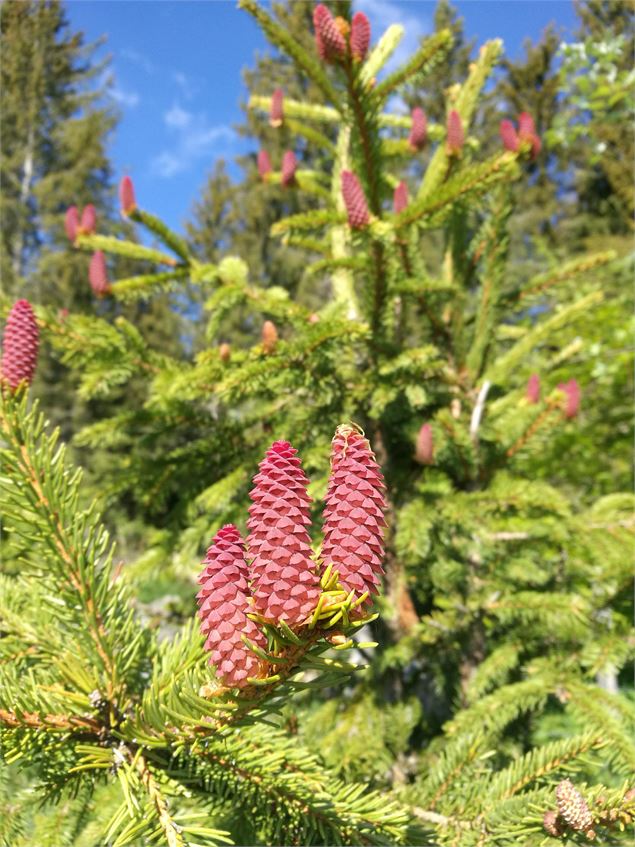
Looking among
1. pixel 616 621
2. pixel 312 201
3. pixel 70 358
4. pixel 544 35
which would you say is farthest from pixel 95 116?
pixel 616 621

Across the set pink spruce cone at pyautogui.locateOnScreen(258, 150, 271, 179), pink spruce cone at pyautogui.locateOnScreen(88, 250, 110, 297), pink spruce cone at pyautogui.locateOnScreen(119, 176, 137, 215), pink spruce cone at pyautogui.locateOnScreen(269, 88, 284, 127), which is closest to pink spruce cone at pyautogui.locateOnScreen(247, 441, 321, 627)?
pink spruce cone at pyautogui.locateOnScreen(88, 250, 110, 297)

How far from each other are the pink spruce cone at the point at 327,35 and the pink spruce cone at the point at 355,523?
4.15 ft

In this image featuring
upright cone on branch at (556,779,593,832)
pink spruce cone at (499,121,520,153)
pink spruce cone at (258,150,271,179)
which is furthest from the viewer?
pink spruce cone at (258,150,271,179)

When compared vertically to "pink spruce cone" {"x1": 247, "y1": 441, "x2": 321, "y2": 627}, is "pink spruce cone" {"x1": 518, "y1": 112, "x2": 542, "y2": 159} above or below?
above

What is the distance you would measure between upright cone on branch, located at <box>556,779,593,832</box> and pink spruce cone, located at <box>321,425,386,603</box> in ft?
1.13

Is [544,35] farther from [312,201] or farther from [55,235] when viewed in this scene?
[55,235]

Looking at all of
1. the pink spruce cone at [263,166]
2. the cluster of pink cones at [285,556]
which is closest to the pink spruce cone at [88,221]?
the pink spruce cone at [263,166]

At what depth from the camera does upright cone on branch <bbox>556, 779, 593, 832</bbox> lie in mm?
589

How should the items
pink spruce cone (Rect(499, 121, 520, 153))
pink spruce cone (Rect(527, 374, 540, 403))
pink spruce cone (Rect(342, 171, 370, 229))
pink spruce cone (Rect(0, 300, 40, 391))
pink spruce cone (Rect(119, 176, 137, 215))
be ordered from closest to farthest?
pink spruce cone (Rect(0, 300, 40, 391)) < pink spruce cone (Rect(342, 171, 370, 229)) < pink spruce cone (Rect(499, 121, 520, 153)) < pink spruce cone (Rect(527, 374, 540, 403)) < pink spruce cone (Rect(119, 176, 137, 215))

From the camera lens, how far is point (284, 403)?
1.86 meters

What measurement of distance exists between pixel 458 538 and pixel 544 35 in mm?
17881

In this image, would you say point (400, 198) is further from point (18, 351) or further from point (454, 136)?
point (18, 351)

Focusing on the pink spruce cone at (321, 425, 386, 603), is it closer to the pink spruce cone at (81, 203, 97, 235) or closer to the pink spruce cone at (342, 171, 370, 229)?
the pink spruce cone at (342, 171, 370, 229)

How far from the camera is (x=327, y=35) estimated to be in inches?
53.4
